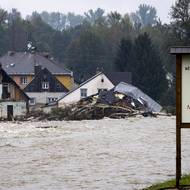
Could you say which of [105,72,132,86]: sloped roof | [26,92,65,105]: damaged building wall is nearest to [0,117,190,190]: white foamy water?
[105,72,132,86]: sloped roof

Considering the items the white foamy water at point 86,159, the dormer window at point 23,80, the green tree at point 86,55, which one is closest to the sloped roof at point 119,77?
the dormer window at point 23,80

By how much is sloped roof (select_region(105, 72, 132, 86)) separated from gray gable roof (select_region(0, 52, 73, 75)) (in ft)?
27.1

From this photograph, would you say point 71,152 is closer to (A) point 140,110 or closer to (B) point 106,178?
(B) point 106,178

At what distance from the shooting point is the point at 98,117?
5491 cm

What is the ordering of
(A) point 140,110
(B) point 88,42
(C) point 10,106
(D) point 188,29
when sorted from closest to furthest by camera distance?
(A) point 140,110
(C) point 10,106
(D) point 188,29
(B) point 88,42

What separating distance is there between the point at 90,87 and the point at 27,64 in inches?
623

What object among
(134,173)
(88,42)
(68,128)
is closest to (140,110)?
(68,128)

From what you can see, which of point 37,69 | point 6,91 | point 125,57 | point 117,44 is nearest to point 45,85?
point 37,69

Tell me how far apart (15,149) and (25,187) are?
44.8 ft

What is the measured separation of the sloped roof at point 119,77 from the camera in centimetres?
8369

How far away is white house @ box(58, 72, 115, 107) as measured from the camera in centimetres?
8031

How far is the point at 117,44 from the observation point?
120562 mm

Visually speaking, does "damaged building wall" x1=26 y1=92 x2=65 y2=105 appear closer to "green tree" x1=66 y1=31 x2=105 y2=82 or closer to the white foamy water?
"green tree" x1=66 y1=31 x2=105 y2=82

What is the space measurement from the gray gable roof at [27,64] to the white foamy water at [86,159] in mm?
53346
